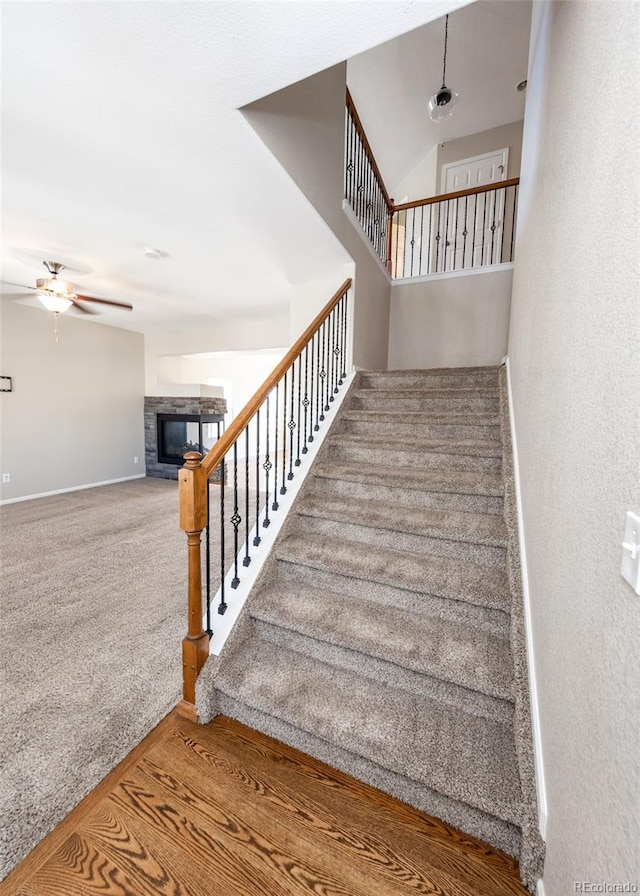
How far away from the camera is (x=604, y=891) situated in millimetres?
644

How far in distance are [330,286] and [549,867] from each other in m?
4.06

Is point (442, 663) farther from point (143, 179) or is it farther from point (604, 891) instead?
point (143, 179)

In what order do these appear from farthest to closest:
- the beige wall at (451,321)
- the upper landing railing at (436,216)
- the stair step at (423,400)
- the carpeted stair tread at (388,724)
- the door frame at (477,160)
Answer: the door frame at (477,160)
the beige wall at (451,321)
the upper landing railing at (436,216)
the stair step at (423,400)
the carpeted stair tread at (388,724)

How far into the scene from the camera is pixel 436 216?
5.72 m

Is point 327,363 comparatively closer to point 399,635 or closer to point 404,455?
point 404,455

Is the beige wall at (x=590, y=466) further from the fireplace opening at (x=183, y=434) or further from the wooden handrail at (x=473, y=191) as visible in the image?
the fireplace opening at (x=183, y=434)

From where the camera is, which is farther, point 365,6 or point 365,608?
point 365,608

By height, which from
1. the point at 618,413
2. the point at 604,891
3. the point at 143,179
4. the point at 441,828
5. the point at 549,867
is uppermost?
the point at 143,179

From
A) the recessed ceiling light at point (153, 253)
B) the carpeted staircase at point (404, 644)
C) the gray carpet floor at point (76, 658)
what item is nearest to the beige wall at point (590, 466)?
the carpeted staircase at point (404, 644)

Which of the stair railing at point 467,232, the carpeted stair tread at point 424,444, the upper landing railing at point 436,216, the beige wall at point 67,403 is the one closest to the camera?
the carpeted stair tread at point 424,444

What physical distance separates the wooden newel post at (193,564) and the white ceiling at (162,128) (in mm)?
1544

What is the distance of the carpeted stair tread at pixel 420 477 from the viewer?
2.18m

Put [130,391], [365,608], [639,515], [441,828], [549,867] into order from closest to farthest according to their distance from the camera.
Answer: [639,515]
[549,867]
[441,828]
[365,608]
[130,391]

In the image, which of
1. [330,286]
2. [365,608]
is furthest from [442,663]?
[330,286]
